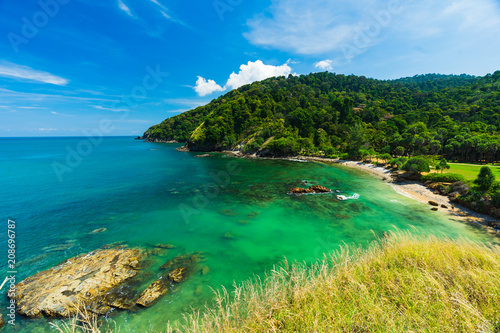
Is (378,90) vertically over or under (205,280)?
over

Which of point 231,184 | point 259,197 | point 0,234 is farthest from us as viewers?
point 231,184

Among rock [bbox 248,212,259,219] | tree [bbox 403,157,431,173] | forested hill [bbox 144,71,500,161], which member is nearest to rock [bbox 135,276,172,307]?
rock [bbox 248,212,259,219]

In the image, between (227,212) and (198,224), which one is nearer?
(198,224)

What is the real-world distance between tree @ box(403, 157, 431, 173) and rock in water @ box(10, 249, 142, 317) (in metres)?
48.1

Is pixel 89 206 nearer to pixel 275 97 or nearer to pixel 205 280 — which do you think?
pixel 205 280

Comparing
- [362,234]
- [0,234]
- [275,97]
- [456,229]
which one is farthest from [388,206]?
[275,97]

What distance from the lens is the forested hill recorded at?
172ft

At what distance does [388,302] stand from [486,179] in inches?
1183

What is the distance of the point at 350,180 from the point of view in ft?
135

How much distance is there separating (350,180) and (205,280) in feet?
127

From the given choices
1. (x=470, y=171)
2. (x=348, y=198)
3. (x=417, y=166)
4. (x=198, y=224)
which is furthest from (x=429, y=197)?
(x=198, y=224)

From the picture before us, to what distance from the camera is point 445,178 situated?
30266mm

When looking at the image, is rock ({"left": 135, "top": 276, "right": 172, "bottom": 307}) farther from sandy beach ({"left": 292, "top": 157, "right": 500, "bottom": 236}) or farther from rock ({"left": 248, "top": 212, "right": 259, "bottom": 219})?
sandy beach ({"left": 292, "top": 157, "right": 500, "bottom": 236})

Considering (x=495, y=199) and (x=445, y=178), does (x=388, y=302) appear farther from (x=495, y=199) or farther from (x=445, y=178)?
(x=445, y=178)
